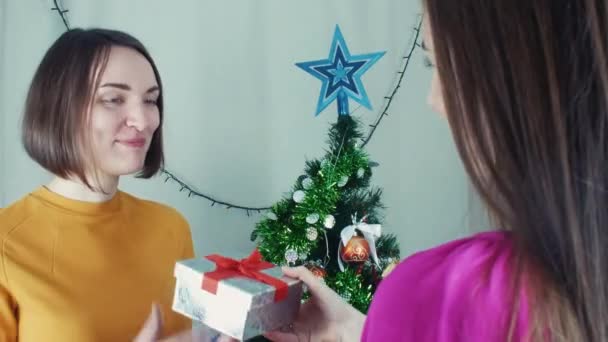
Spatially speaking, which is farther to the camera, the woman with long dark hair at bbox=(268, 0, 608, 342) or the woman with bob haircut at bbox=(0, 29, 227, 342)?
the woman with bob haircut at bbox=(0, 29, 227, 342)

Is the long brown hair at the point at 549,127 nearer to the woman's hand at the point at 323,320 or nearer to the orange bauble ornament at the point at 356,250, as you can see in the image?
the woman's hand at the point at 323,320

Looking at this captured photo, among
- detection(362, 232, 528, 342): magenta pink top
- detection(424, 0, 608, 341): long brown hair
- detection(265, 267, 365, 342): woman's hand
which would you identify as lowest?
detection(265, 267, 365, 342): woman's hand

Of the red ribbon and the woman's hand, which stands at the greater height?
the red ribbon

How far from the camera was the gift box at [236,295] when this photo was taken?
0.68m

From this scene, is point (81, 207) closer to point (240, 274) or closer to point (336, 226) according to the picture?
point (240, 274)

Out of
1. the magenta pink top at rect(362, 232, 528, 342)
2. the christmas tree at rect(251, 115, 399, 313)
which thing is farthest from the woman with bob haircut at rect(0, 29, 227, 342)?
the magenta pink top at rect(362, 232, 528, 342)

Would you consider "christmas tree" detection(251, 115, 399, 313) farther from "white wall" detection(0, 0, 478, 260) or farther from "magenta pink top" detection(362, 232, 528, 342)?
"magenta pink top" detection(362, 232, 528, 342)

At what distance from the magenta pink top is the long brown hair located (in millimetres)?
21

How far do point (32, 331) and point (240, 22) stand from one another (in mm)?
968

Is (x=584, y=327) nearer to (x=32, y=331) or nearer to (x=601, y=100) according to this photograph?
(x=601, y=100)

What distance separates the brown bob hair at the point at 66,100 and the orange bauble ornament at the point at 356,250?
1.79 ft

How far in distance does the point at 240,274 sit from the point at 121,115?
0.40 meters

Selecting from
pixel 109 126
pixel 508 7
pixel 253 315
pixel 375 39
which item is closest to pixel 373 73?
pixel 375 39

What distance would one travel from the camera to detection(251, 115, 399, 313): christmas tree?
1.10m
